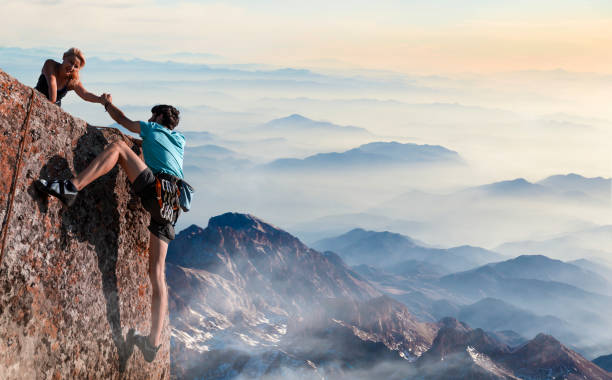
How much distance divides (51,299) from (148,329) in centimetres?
270

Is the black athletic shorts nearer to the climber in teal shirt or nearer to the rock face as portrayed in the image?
the climber in teal shirt

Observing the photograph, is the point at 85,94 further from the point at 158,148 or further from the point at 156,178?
the point at 156,178

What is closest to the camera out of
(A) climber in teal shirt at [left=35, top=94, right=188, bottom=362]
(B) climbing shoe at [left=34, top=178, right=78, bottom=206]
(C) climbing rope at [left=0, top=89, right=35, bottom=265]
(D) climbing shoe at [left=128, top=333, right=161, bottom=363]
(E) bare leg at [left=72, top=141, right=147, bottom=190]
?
(C) climbing rope at [left=0, top=89, right=35, bottom=265]

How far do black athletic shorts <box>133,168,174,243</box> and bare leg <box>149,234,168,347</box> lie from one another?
159 mm

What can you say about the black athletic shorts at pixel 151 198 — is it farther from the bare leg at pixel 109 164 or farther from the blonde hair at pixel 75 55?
the blonde hair at pixel 75 55

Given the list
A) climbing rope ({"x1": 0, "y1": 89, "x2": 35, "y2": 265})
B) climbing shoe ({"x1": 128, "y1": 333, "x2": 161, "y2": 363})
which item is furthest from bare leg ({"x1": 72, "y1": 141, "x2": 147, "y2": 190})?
climbing shoe ({"x1": 128, "y1": 333, "x2": 161, "y2": 363})

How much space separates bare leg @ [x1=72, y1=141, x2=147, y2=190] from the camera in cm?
816

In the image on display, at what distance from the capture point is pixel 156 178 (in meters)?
9.27

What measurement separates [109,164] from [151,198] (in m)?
1.03

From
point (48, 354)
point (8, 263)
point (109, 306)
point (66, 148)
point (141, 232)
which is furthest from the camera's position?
point (141, 232)

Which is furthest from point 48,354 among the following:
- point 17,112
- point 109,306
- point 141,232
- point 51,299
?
point 17,112

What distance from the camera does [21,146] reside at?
775 cm

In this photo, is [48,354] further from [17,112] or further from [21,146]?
[17,112]

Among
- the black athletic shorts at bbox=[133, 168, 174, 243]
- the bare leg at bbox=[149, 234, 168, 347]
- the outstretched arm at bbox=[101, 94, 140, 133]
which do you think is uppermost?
the outstretched arm at bbox=[101, 94, 140, 133]
